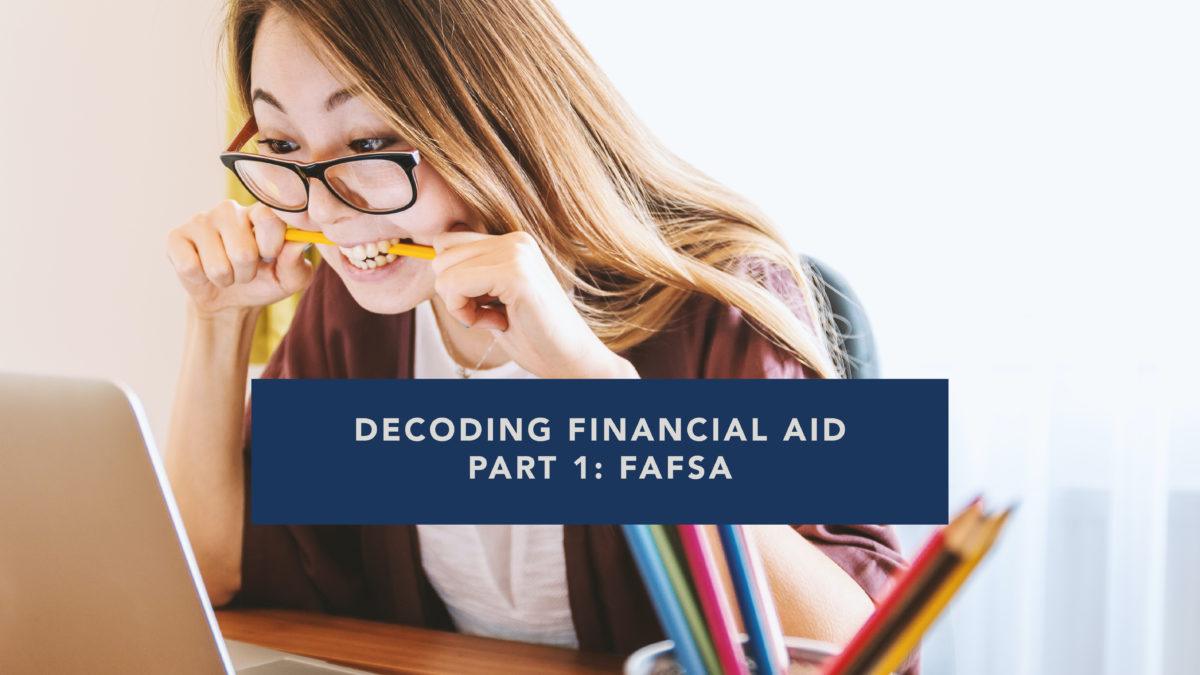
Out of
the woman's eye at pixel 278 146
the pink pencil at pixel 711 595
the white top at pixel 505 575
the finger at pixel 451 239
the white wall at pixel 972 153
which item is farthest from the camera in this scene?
the white wall at pixel 972 153

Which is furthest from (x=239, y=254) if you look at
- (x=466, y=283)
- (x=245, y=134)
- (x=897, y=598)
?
(x=897, y=598)

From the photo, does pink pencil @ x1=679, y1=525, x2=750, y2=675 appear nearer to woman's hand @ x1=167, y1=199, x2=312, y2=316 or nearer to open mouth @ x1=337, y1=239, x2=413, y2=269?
open mouth @ x1=337, y1=239, x2=413, y2=269

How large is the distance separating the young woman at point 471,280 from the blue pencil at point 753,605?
1.17 ft

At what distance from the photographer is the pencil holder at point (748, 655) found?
0.42 meters

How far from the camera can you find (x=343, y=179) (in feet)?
3.14

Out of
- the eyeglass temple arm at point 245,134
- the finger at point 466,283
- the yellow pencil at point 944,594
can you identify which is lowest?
the yellow pencil at point 944,594

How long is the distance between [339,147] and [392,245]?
3.9 inches

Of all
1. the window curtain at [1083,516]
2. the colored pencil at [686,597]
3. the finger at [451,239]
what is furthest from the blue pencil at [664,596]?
the window curtain at [1083,516]

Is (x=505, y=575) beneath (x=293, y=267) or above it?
beneath

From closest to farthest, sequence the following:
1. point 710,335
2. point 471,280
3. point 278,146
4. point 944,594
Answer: point 944,594 → point 471,280 → point 278,146 → point 710,335

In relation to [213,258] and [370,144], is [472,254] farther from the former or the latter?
[213,258]

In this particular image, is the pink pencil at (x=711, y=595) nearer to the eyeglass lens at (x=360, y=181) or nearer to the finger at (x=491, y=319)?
the finger at (x=491, y=319)

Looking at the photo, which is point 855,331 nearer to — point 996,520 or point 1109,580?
point 996,520

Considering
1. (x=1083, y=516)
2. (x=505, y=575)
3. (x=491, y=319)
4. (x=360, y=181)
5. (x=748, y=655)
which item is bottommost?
(x=1083, y=516)
